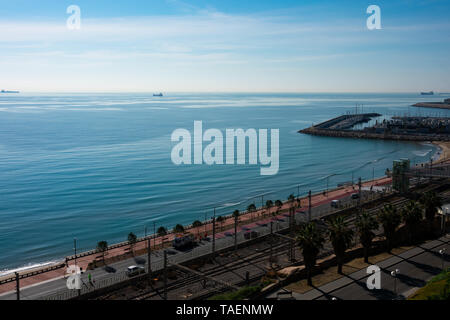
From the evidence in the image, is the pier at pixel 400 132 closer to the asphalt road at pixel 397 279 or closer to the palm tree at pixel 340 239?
the asphalt road at pixel 397 279

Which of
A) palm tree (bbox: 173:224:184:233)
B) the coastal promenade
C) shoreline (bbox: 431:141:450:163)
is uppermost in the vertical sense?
shoreline (bbox: 431:141:450:163)

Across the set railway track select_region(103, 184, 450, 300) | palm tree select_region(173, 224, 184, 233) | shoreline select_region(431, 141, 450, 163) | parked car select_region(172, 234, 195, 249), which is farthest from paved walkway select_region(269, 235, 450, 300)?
shoreline select_region(431, 141, 450, 163)

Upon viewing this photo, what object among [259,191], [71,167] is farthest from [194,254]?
[71,167]

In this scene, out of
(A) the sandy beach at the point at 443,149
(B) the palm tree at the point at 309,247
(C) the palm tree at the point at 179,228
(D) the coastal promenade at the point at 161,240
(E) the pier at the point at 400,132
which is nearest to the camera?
(B) the palm tree at the point at 309,247

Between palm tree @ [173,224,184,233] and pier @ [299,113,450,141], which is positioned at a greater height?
pier @ [299,113,450,141]

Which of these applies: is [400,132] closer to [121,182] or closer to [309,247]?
[121,182]

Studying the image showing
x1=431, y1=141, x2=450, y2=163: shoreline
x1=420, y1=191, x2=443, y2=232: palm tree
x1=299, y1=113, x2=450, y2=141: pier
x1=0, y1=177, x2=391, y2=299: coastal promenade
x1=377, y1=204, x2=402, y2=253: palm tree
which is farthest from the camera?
x1=299, y1=113, x2=450, y2=141: pier

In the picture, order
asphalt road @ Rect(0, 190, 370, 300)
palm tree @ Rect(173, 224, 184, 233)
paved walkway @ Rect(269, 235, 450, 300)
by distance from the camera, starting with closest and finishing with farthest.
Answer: paved walkway @ Rect(269, 235, 450, 300)
asphalt road @ Rect(0, 190, 370, 300)
palm tree @ Rect(173, 224, 184, 233)

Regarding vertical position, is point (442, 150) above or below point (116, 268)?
above

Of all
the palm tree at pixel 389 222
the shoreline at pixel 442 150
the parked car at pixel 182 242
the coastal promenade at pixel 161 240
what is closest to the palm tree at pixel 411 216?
the palm tree at pixel 389 222

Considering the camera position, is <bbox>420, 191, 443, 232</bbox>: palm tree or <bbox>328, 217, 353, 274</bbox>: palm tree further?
<bbox>420, 191, 443, 232</bbox>: palm tree

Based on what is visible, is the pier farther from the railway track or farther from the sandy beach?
the railway track

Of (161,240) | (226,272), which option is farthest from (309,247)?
(161,240)
